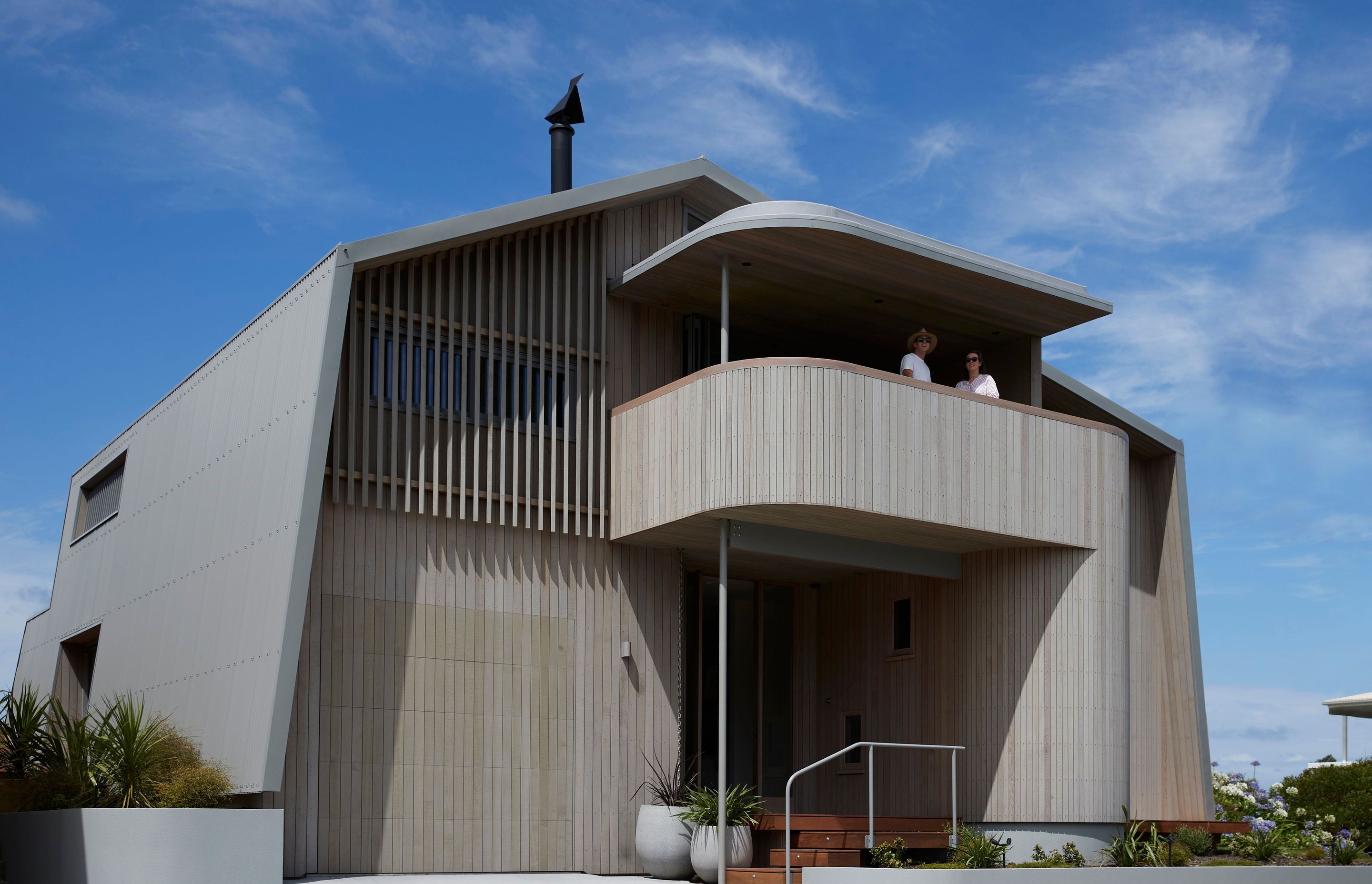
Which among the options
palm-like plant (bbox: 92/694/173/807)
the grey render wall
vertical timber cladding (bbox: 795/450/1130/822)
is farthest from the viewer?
vertical timber cladding (bbox: 795/450/1130/822)

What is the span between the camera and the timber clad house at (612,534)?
14.5m

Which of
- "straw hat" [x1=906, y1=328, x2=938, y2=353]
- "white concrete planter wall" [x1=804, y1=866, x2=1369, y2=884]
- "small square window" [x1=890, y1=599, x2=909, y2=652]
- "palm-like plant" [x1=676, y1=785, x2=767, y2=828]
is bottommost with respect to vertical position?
"white concrete planter wall" [x1=804, y1=866, x2=1369, y2=884]

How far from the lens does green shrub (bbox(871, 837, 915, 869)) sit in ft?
46.6

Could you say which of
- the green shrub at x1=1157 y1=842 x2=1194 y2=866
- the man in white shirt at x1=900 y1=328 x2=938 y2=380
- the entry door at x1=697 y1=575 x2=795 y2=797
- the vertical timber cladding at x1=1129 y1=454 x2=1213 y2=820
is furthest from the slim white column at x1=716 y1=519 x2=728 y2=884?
the vertical timber cladding at x1=1129 y1=454 x2=1213 y2=820

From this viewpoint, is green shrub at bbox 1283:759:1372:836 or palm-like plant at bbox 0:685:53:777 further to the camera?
green shrub at bbox 1283:759:1372:836

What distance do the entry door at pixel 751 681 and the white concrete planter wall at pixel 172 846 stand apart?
6.82m

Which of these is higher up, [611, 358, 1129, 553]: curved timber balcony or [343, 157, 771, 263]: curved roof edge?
[343, 157, 771, 263]: curved roof edge

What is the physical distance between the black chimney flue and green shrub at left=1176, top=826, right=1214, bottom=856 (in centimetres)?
1151

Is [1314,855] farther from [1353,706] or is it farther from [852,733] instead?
[1353,706]

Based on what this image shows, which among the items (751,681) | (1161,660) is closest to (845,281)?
(751,681)

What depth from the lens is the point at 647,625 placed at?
54.9 ft

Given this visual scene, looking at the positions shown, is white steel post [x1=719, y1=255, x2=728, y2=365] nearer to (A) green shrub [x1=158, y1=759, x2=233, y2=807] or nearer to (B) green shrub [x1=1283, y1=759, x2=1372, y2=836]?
(A) green shrub [x1=158, y1=759, x2=233, y2=807]

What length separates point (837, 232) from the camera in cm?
1499

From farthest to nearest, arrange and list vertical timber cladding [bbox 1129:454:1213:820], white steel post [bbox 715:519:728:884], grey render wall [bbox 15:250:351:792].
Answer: vertical timber cladding [bbox 1129:454:1213:820]
white steel post [bbox 715:519:728:884]
grey render wall [bbox 15:250:351:792]
